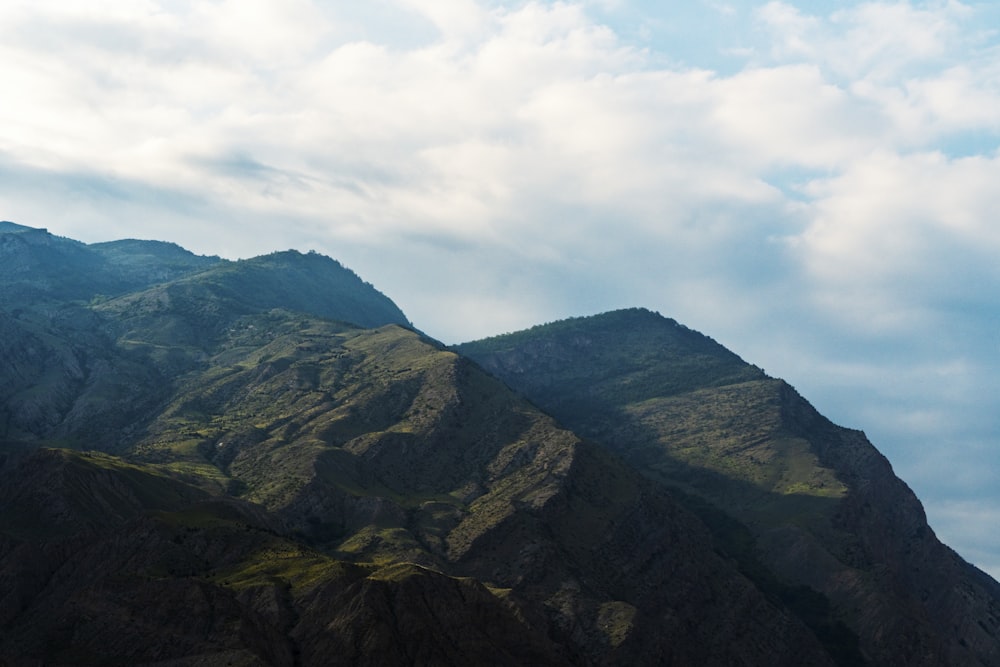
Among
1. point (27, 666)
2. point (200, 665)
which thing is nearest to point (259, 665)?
point (200, 665)

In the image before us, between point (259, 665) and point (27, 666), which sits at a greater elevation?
point (259, 665)

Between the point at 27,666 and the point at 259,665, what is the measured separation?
40037 mm

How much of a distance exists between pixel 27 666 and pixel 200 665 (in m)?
29.4

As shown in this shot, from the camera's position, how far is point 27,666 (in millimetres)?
197625

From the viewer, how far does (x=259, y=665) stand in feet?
644

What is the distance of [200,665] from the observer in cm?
19850

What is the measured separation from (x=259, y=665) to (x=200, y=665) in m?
10.8

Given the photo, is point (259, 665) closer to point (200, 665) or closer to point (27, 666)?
point (200, 665)
